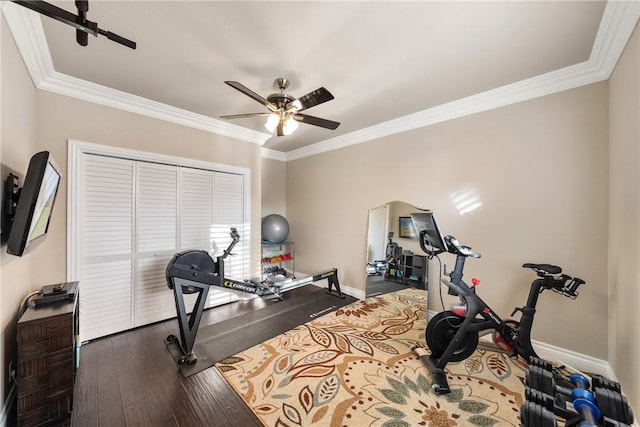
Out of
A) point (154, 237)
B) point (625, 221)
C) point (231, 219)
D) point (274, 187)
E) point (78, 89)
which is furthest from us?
point (274, 187)

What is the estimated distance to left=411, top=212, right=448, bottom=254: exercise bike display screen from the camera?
6.98ft

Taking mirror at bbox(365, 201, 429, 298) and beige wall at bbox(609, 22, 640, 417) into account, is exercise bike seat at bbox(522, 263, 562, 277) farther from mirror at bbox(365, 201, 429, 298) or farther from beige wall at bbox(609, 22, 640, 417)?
mirror at bbox(365, 201, 429, 298)

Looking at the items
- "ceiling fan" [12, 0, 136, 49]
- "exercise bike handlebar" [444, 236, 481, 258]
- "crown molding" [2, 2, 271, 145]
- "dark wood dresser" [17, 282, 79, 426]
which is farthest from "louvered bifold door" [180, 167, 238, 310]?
"exercise bike handlebar" [444, 236, 481, 258]

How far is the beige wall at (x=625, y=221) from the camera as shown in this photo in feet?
5.25

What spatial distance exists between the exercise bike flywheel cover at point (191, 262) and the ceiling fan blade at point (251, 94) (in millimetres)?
1731

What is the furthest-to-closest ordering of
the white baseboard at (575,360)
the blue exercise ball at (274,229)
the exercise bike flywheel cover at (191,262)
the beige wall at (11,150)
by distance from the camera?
the blue exercise ball at (274,229) < the exercise bike flywheel cover at (191,262) < the white baseboard at (575,360) < the beige wall at (11,150)

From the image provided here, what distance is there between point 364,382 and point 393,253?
1.90 m

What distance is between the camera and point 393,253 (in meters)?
3.59

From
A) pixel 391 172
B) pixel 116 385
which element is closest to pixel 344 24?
pixel 391 172

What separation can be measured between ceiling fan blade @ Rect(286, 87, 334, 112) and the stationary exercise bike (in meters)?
1.37

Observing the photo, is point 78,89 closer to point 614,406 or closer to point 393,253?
point 393,253

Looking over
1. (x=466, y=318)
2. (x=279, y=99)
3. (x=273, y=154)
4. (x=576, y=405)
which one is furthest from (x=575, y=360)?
(x=273, y=154)

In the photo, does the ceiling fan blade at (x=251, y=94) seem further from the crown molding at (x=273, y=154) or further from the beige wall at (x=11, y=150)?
the crown molding at (x=273, y=154)

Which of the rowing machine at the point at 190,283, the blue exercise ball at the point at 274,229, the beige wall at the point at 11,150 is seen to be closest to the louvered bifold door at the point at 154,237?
the rowing machine at the point at 190,283
